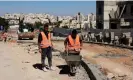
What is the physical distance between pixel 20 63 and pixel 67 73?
371cm

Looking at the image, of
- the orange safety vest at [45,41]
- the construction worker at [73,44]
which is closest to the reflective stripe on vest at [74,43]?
the construction worker at [73,44]

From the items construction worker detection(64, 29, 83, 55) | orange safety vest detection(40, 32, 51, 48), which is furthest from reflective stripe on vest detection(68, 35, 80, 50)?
orange safety vest detection(40, 32, 51, 48)

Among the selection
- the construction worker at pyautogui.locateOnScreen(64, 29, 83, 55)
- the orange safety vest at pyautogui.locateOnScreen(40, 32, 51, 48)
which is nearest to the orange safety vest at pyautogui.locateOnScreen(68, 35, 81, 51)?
the construction worker at pyautogui.locateOnScreen(64, 29, 83, 55)

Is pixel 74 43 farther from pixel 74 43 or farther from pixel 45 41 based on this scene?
pixel 45 41

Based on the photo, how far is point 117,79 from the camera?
13.0 m

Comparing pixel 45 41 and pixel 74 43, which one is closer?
pixel 74 43

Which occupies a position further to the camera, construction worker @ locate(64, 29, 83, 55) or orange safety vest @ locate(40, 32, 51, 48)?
orange safety vest @ locate(40, 32, 51, 48)

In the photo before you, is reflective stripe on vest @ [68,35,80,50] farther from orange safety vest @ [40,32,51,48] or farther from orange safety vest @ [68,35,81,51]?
orange safety vest @ [40,32,51,48]

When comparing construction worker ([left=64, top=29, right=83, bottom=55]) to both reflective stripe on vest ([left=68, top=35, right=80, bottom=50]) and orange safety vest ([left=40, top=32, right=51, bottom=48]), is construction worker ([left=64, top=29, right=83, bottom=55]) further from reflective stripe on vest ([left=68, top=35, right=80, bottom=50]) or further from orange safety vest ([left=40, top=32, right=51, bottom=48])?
orange safety vest ([left=40, top=32, right=51, bottom=48])

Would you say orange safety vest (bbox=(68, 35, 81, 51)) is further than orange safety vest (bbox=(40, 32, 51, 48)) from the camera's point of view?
No

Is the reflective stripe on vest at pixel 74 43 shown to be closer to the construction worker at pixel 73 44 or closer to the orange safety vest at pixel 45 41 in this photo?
the construction worker at pixel 73 44

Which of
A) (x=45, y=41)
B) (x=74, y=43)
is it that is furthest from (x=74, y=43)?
(x=45, y=41)

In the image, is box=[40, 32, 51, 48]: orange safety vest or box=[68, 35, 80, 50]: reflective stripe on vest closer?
box=[68, 35, 80, 50]: reflective stripe on vest

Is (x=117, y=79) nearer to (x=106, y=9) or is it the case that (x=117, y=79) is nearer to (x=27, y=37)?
(x=27, y=37)
